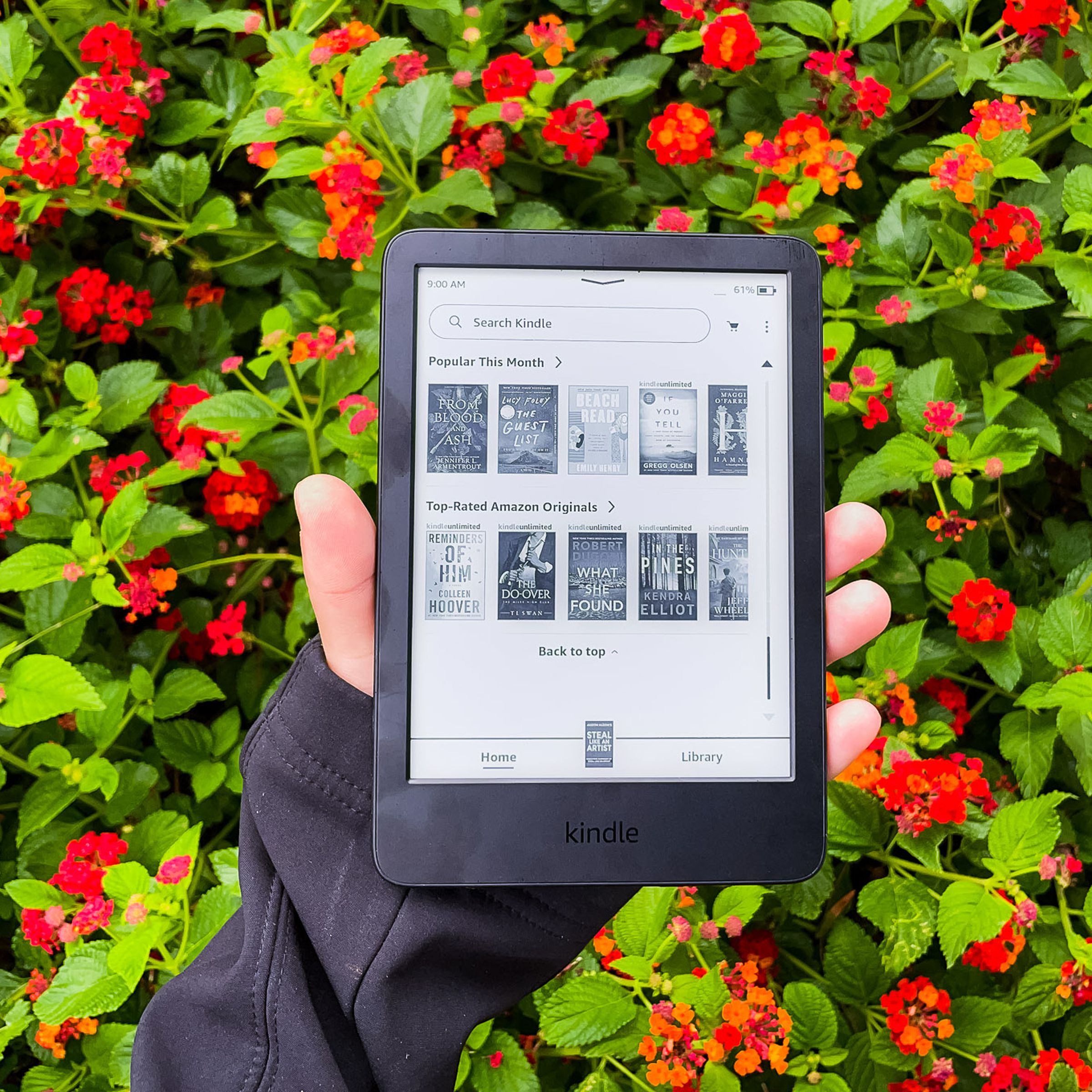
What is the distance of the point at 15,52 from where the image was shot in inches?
41.9

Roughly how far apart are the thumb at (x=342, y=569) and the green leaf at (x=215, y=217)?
55 cm

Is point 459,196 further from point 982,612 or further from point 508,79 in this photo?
point 982,612

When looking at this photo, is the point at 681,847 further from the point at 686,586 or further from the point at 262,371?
the point at 262,371

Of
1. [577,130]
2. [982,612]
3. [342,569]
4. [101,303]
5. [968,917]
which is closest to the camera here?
[342,569]

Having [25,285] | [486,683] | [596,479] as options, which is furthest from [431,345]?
[25,285]

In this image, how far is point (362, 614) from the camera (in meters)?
0.78

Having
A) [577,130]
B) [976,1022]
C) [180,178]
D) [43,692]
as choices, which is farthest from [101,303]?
[976,1022]

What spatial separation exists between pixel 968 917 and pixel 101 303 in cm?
121

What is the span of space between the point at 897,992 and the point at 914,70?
108cm

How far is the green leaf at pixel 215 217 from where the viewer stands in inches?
44.8

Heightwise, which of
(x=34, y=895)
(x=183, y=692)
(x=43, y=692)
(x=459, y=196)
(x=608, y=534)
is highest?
(x=459, y=196)

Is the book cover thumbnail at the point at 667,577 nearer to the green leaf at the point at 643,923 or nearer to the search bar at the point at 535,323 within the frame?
the search bar at the point at 535,323

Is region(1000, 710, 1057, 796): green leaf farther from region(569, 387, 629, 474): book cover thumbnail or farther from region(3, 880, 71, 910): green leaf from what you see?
region(3, 880, 71, 910): green leaf

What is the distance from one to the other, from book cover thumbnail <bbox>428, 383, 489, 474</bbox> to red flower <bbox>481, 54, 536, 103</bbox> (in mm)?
468
